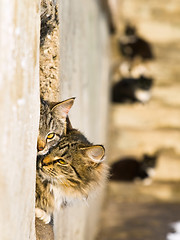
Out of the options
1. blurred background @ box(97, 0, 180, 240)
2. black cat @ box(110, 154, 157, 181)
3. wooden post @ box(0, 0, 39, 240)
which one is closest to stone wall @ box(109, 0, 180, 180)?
blurred background @ box(97, 0, 180, 240)

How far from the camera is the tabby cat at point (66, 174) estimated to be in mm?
1784

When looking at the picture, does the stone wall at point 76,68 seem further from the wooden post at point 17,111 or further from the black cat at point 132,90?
the black cat at point 132,90

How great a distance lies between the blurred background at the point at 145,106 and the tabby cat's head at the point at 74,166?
339 cm

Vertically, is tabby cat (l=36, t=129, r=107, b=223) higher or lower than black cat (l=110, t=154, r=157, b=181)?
higher

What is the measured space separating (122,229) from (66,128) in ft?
9.32

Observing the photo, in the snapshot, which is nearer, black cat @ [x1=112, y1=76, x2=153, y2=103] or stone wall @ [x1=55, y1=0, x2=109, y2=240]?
stone wall @ [x1=55, y1=0, x2=109, y2=240]

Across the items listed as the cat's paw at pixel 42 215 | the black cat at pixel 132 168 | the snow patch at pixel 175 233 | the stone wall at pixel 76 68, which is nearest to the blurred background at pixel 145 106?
the black cat at pixel 132 168

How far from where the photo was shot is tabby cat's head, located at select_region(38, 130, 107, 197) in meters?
1.79

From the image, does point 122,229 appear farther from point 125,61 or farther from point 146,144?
point 125,61

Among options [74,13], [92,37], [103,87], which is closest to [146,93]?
[103,87]

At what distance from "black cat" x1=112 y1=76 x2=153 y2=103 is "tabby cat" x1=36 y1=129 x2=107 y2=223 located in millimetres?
3369

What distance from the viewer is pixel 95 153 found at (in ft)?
6.11

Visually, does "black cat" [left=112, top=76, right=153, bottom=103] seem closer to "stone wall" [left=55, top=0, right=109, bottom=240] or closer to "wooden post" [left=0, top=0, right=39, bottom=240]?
"stone wall" [left=55, top=0, right=109, bottom=240]

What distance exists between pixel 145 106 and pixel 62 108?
370 cm
